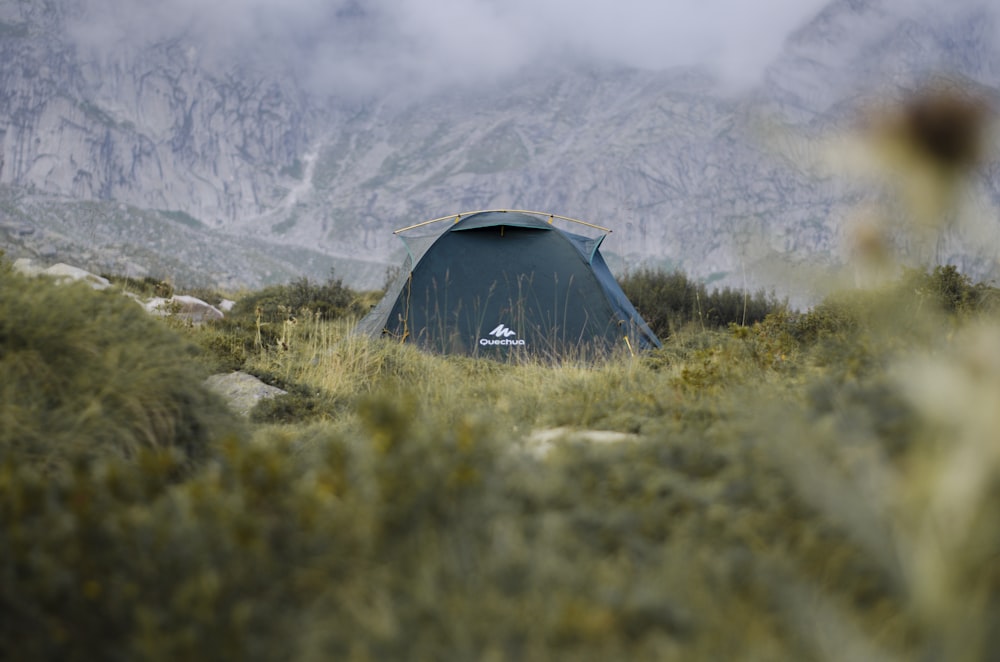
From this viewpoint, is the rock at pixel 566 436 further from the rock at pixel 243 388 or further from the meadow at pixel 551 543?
the rock at pixel 243 388

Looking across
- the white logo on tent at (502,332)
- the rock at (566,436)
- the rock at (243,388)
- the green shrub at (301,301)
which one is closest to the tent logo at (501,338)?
the white logo on tent at (502,332)

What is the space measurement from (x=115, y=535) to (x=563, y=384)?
4.05 meters

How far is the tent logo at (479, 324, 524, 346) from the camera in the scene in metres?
10.1

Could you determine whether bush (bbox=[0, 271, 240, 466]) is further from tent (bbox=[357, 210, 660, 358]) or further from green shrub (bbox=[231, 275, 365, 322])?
green shrub (bbox=[231, 275, 365, 322])

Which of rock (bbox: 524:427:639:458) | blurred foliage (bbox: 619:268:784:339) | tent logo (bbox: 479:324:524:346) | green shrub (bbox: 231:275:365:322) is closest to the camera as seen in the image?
rock (bbox: 524:427:639:458)

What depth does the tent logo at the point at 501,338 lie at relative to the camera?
10.1 metres

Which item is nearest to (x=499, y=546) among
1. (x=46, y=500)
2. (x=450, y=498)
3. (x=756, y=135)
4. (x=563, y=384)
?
(x=450, y=498)

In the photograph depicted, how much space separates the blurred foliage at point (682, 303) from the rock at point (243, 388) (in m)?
8.02

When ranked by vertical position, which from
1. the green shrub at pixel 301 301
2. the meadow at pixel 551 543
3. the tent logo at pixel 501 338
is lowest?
the meadow at pixel 551 543

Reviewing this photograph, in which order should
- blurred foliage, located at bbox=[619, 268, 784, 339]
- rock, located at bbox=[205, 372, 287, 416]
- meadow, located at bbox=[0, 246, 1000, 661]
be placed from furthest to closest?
blurred foliage, located at bbox=[619, 268, 784, 339] → rock, located at bbox=[205, 372, 287, 416] → meadow, located at bbox=[0, 246, 1000, 661]

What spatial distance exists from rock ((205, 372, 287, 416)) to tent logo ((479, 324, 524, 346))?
144 inches

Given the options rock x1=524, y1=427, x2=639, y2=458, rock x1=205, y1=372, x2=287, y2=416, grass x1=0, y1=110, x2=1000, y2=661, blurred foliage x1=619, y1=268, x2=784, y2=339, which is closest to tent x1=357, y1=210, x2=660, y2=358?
blurred foliage x1=619, y1=268, x2=784, y2=339

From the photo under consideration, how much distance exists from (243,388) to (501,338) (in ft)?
13.4

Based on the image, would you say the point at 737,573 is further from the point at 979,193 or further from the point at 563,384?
the point at 563,384
